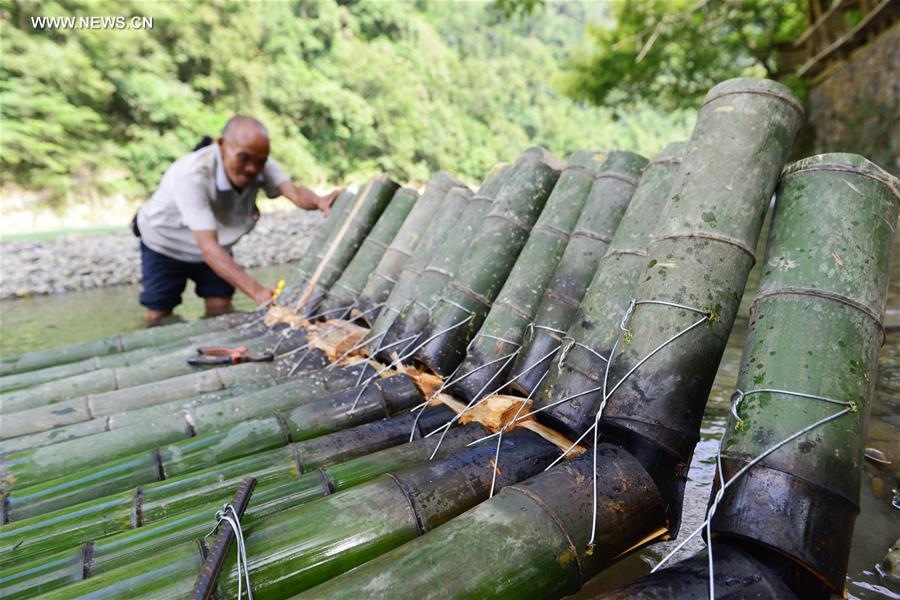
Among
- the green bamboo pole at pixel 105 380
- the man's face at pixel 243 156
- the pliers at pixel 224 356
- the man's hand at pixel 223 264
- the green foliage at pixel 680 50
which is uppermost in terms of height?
the green foliage at pixel 680 50

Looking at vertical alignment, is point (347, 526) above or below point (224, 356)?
above

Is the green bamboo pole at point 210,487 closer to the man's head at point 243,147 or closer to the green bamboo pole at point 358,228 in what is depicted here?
the green bamboo pole at point 358,228

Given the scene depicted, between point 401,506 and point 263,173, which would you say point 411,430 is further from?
point 263,173

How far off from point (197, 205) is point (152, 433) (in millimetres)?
2855

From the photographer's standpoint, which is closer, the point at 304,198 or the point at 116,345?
the point at 116,345

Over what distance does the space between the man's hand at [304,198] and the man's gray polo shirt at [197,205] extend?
0.12m

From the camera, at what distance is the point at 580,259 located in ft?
9.63

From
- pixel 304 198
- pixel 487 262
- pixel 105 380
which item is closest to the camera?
pixel 487 262

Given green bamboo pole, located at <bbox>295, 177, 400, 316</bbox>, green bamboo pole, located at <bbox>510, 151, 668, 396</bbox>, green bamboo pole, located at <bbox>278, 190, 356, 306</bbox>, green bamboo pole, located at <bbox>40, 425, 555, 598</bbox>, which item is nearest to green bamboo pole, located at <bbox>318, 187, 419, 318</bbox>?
green bamboo pole, located at <bbox>295, 177, 400, 316</bbox>

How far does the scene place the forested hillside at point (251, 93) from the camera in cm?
1972

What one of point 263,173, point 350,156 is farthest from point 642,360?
point 350,156

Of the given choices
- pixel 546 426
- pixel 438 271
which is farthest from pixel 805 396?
pixel 438 271

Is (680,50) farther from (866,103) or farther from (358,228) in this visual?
(358,228)

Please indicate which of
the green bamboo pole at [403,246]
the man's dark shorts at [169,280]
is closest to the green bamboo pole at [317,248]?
the green bamboo pole at [403,246]
